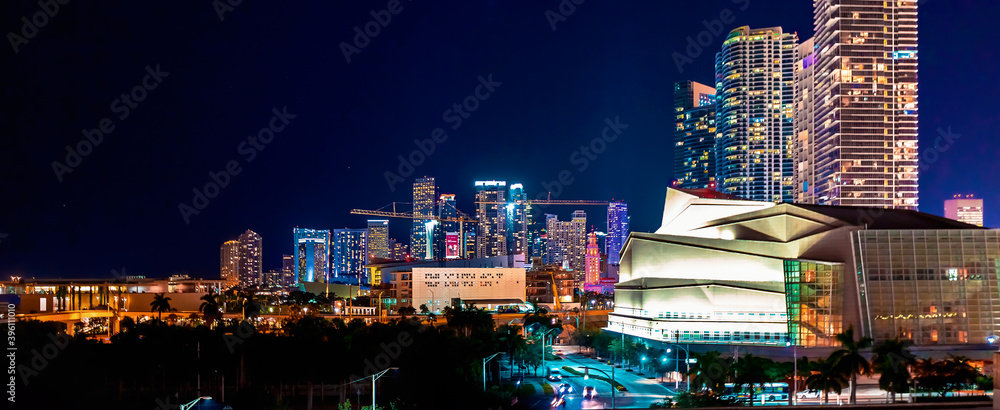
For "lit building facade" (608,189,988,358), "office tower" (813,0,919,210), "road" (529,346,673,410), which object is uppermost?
"office tower" (813,0,919,210)

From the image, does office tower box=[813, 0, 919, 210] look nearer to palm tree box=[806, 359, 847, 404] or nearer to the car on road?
the car on road

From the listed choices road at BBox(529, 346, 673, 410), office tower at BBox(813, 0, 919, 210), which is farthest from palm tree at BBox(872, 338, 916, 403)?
office tower at BBox(813, 0, 919, 210)

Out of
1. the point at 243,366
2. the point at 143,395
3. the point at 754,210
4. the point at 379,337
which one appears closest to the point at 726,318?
the point at 754,210

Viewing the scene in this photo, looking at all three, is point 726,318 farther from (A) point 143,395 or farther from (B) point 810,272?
(A) point 143,395

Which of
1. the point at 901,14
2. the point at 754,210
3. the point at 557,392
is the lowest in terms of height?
the point at 557,392

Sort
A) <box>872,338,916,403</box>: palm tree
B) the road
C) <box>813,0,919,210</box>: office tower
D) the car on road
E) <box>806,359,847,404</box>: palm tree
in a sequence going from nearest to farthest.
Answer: <box>872,338,916,403</box>: palm tree → <box>806,359,847,404</box>: palm tree → the road → the car on road → <box>813,0,919,210</box>: office tower

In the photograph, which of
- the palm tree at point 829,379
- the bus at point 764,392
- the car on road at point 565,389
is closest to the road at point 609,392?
the car on road at point 565,389

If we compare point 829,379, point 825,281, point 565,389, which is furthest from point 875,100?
point 829,379
